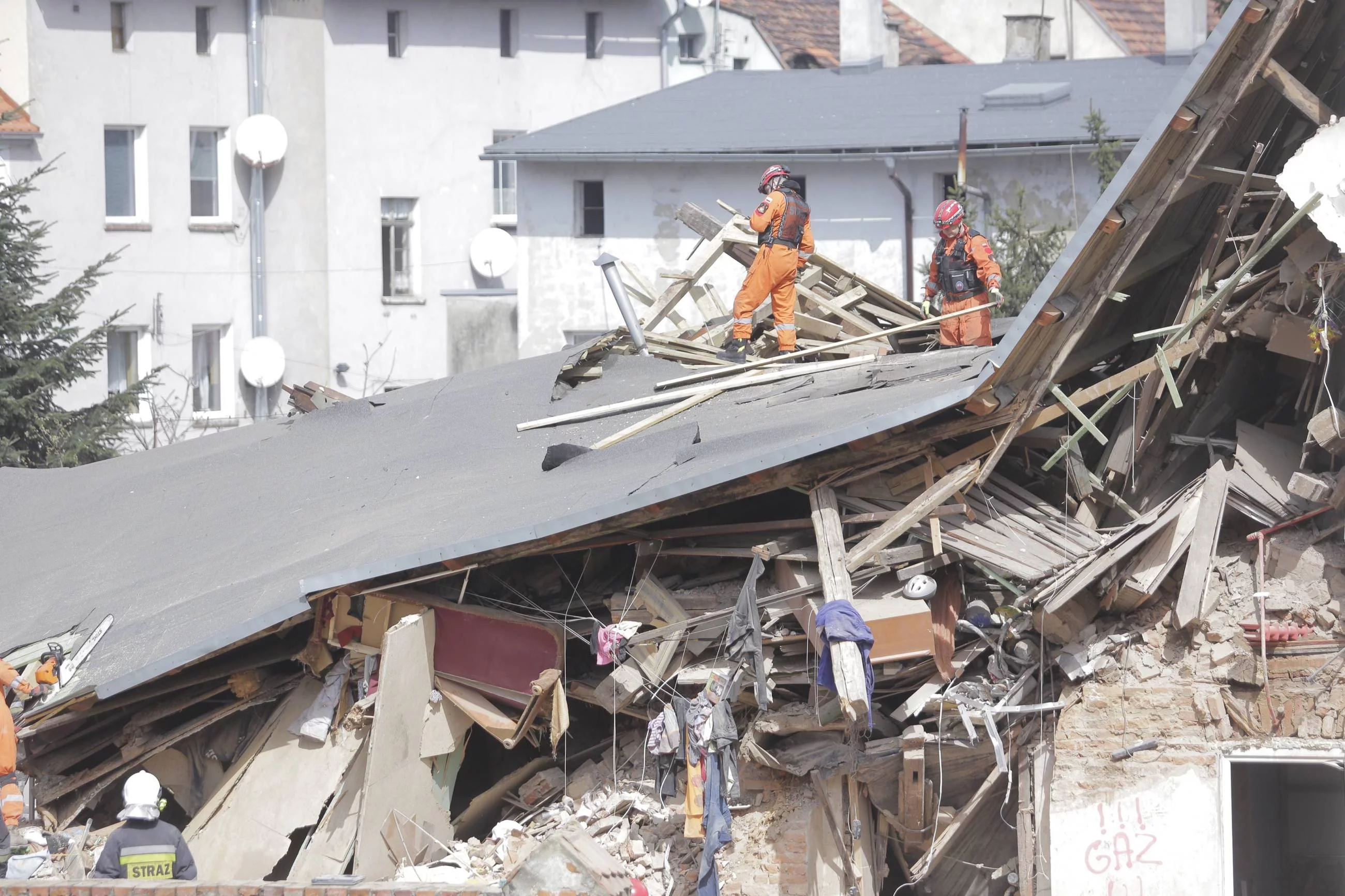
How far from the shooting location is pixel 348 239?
114ft

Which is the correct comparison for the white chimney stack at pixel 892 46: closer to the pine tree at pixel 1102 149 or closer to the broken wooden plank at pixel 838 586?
the pine tree at pixel 1102 149

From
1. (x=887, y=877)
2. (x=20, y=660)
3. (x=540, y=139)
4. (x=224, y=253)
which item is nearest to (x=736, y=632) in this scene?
(x=887, y=877)

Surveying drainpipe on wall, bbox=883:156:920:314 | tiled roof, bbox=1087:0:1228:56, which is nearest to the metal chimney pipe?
drainpipe on wall, bbox=883:156:920:314

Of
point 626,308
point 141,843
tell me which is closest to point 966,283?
point 626,308

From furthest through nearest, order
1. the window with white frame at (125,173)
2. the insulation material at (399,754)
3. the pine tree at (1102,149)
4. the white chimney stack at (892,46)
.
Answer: the white chimney stack at (892,46) < the window with white frame at (125,173) < the pine tree at (1102,149) < the insulation material at (399,754)

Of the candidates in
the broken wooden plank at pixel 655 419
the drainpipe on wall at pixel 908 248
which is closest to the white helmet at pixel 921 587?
the broken wooden plank at pixel 655 419

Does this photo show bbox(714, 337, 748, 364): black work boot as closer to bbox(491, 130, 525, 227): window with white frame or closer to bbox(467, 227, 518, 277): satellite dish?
bbox(467, 227, 518, 277): satellite dish

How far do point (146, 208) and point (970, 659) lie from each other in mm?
26919

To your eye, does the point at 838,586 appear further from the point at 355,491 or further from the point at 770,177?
the point at 770,177

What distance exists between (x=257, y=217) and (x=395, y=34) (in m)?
4.91

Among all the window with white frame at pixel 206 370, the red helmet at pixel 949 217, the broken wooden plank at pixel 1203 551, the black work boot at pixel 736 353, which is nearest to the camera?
the broken wooden plank at pixel 1203 551

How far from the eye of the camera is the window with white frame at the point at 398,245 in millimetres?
35156

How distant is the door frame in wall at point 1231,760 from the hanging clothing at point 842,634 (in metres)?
1.96

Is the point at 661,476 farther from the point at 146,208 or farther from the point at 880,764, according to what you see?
the point at 146,208
